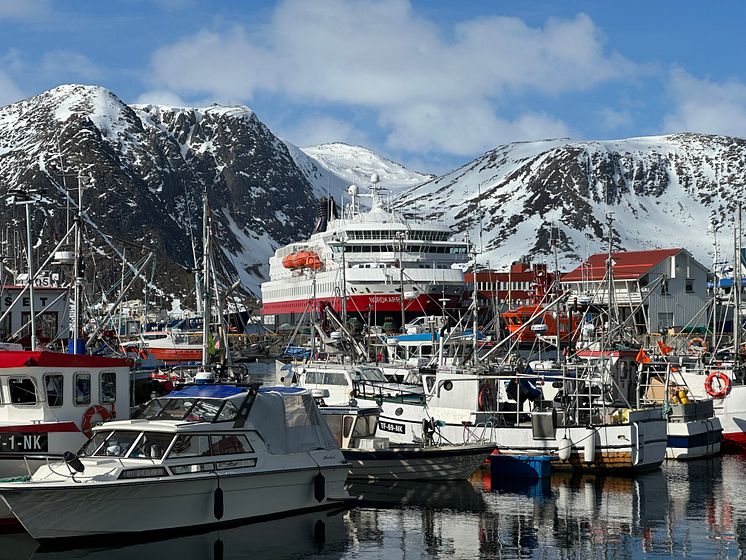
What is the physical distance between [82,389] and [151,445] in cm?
438

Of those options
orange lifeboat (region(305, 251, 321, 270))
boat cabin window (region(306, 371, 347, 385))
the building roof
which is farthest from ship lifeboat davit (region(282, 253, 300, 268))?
boat cabin window (region(306, 371, 347, 385))

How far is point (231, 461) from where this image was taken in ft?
93.2

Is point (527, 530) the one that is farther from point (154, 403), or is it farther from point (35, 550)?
point (35, 550)

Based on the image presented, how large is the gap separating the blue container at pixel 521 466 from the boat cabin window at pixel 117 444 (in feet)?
50.7

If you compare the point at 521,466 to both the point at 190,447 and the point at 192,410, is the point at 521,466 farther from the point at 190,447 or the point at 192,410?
the point at 190,447

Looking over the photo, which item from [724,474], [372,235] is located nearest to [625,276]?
[372,235]

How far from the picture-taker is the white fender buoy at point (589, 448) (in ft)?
131

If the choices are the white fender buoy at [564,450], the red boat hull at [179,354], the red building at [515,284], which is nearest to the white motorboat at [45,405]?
the white fender buoy at [564,450]

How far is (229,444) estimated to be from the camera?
28641mm

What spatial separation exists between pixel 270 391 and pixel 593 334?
49511 mm

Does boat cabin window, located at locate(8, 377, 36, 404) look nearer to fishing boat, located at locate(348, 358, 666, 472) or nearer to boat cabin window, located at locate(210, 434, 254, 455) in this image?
boat cabin window, located at locate(210, 434, 254, 455)

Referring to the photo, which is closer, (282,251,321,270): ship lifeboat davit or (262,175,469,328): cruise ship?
(262,175,469,328): cruise ship

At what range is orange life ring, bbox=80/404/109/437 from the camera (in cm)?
3044

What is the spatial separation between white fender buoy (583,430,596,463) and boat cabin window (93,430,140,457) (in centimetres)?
1816
